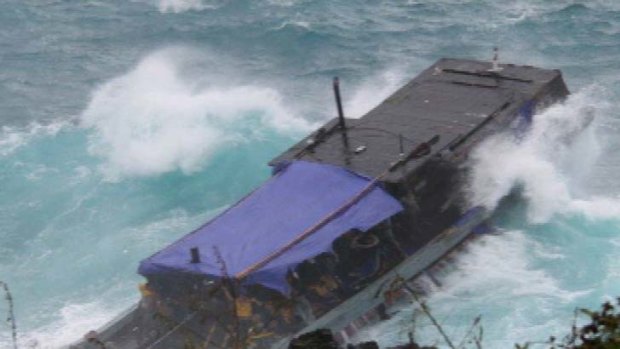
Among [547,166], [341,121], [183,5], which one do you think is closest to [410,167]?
[341,121]

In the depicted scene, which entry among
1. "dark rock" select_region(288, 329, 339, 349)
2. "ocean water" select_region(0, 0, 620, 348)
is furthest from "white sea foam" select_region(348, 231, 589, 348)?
"dark rock" select_region(288, 329, 339, 349)

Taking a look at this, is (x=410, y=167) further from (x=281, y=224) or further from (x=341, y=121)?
(x=281, y=224)

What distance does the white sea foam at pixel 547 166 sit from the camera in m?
23.4

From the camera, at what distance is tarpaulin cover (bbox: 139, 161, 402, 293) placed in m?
19.3

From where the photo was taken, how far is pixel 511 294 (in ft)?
73.5

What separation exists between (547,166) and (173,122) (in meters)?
12.3

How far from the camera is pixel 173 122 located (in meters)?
32.4

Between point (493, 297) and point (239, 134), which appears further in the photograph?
point (239, 134)

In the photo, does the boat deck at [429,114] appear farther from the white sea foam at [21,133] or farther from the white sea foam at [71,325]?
the white sea foam at [21,133]

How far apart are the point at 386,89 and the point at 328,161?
12.6 meters

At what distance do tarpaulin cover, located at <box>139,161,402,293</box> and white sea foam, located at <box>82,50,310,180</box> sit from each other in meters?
9.86

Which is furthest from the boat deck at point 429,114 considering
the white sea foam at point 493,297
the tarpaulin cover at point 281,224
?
the white sea foam at point 493,297

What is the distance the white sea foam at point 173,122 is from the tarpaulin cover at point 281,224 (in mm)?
9858

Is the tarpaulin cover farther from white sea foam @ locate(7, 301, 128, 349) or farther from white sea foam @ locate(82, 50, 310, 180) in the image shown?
white sea foam @ locate(82, 50, 310, 180)
